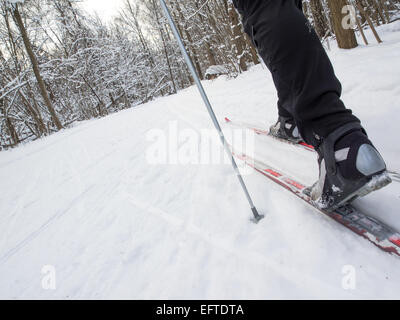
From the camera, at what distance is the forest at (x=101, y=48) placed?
641 cm

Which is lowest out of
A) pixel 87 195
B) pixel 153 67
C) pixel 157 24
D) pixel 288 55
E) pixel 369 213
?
pixel 369 213

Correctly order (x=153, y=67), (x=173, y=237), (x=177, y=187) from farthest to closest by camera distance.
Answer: (x=153, y=67), (x=177, y=187), (x=173, y=237)

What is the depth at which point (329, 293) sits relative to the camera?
63 cm

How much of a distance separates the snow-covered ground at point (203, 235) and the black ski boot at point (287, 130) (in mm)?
90

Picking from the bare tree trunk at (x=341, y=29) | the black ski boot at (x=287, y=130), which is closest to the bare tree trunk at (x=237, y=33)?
the bare tree trunk at (x=341, y=29)

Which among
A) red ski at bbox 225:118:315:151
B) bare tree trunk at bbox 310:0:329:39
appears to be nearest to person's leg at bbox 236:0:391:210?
red ski at bbox 225:118:315:151

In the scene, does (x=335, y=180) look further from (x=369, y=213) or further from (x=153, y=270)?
(x=153, y=270)

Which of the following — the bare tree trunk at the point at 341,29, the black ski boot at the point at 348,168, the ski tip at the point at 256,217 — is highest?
the bare tree trunk at the point at 341,29

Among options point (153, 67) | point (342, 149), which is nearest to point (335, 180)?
point (342, 149)

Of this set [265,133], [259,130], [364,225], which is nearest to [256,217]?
[364,225]

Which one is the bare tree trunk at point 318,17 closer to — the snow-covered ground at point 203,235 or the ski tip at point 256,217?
the snow-covered ground at point 203,235

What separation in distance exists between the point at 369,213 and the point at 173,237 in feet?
2.64

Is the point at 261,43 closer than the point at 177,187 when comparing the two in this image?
Yes

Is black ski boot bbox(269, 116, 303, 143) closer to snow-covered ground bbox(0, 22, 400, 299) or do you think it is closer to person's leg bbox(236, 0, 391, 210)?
snow-covered ground bbox(0, 22, 400, 299)
